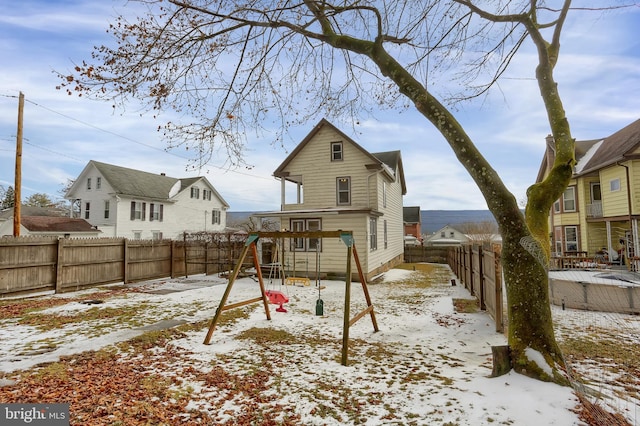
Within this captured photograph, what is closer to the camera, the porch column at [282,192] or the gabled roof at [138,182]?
the porch column at [282,192]

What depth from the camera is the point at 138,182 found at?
3038 cm

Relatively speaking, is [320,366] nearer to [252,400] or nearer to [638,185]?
[252,400]

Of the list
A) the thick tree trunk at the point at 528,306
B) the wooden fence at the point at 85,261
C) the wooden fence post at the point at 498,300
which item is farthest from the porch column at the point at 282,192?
the thick tree trunk at the point at 528,306

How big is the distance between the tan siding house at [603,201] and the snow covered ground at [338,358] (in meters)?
14.6

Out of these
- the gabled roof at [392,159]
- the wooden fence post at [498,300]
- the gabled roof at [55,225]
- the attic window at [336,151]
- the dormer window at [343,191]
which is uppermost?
the gabled roof at [392,159]

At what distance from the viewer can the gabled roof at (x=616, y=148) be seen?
16.8 m

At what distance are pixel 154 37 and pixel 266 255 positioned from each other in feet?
47.8

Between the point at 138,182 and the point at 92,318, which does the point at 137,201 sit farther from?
the point at 92,318

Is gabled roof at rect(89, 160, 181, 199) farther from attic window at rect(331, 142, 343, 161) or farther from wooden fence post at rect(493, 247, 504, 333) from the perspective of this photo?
wooden fence post at rect(493, 247, 504, 333)

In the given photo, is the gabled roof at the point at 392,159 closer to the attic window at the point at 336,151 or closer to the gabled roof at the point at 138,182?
the attic window at the point at 336,151

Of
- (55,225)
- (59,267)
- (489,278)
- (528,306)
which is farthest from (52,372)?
(55,225)

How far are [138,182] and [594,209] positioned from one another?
37111mm

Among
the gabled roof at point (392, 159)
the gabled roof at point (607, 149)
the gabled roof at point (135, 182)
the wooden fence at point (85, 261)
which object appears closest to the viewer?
the wooden fence at point (85, 261)

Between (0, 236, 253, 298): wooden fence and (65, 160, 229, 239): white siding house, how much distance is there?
14.5 m
